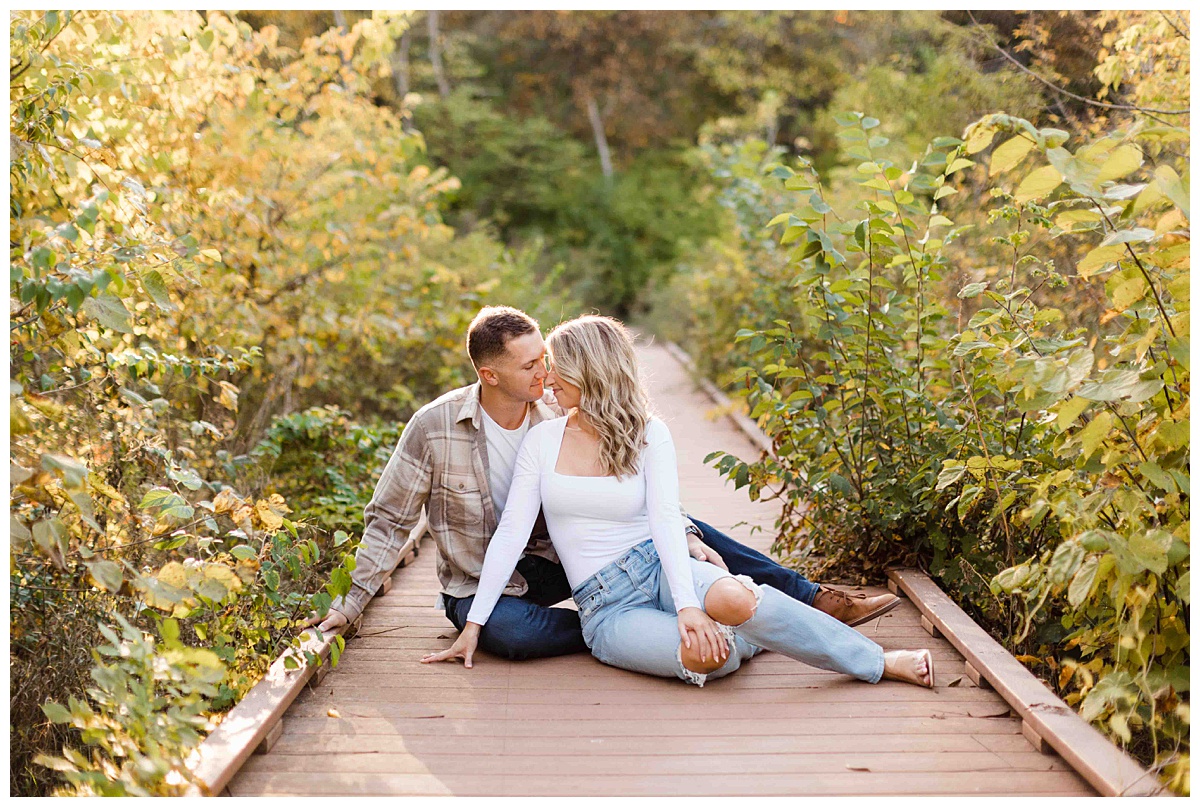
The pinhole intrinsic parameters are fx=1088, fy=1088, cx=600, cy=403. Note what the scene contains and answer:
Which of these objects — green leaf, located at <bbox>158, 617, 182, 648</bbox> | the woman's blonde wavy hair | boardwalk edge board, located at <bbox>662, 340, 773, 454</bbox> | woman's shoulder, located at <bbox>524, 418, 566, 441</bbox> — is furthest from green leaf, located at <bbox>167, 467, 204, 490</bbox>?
boardwalk edge board, located at <bbox>662, 340, 773, 454</bbox>

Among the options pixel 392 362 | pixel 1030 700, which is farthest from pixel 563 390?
pixel 392 362

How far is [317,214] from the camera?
7.61 m

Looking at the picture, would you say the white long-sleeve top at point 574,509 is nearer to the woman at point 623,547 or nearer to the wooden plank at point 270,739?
the woman at point 623,547

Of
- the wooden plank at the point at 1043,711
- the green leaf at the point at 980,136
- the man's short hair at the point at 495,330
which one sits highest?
the green leaf at the point at 980,136

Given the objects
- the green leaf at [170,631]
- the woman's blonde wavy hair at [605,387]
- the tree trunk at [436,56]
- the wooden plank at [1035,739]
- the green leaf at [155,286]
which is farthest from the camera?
the tree trunk at [436,56]

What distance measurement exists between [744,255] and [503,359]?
7.26 metres

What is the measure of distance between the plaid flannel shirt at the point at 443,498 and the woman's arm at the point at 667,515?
1.89ft

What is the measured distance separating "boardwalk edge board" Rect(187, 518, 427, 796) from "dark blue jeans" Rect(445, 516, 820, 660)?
0.51m

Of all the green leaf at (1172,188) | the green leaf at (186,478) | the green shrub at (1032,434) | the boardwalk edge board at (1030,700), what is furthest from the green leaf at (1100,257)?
the green leaf at (186,478)

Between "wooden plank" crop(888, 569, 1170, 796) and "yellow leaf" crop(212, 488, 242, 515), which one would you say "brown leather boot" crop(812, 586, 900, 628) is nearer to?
"wooden plank" crop(888, 569, 1170, 796)

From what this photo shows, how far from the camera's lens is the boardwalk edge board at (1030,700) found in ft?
8.15

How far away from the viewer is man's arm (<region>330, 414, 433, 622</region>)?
3.53m

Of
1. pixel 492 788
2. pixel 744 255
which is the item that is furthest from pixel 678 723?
pixel 744 255

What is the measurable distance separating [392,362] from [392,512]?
17.5 feet
